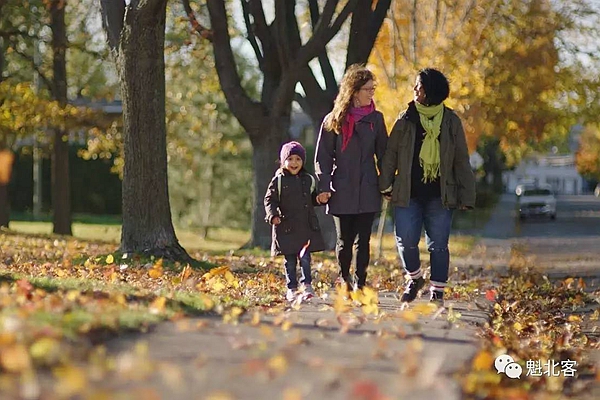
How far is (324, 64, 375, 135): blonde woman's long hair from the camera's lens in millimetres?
8852

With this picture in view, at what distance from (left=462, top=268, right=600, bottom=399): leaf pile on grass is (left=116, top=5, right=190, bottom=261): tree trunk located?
4109mm

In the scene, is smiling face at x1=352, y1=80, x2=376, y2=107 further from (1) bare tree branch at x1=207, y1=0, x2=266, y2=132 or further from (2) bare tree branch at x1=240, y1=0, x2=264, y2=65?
(2) bare tree branch at x1=240, y1=0, x2=264, y2=65

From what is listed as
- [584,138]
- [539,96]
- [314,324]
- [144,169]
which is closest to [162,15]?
[144,169]

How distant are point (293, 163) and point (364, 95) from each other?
0.78 meters

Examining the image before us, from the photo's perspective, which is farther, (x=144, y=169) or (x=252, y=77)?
(x=252, y=77)

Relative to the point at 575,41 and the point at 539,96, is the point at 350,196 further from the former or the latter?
the point at 539,96

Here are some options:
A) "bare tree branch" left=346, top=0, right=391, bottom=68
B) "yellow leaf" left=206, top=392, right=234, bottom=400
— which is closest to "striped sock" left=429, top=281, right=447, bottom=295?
"yellow leaf" left=206, top=392, right=234, bottom=400

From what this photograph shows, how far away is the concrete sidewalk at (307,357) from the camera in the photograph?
181 inches

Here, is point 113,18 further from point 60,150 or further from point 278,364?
point 60,150

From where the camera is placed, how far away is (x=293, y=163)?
9.04 metres

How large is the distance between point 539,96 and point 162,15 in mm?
25559

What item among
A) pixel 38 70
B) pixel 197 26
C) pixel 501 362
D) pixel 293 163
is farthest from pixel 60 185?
pixel 501 362

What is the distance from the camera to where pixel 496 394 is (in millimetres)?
5793

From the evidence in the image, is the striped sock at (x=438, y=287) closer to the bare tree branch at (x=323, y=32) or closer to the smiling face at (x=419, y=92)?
the smiling face at (x=419, y=92)
